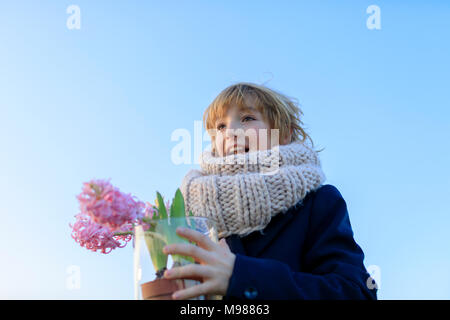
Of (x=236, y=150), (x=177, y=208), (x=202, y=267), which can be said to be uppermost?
(x=236, y=150)

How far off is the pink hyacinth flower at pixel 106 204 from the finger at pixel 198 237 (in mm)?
130

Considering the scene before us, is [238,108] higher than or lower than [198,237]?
higher

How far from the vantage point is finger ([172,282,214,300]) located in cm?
104

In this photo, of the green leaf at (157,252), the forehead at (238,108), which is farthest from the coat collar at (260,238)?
the forehead at (238,108)

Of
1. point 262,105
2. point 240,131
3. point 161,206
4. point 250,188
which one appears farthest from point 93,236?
point 262,105

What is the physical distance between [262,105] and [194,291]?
1089 mm

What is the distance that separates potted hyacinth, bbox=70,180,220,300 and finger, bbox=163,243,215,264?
0.15ft

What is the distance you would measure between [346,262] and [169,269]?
0.56 metres

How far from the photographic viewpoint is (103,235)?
4.50 feet

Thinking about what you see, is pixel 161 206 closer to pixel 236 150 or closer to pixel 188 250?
pixel 188 250

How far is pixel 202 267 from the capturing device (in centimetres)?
108
